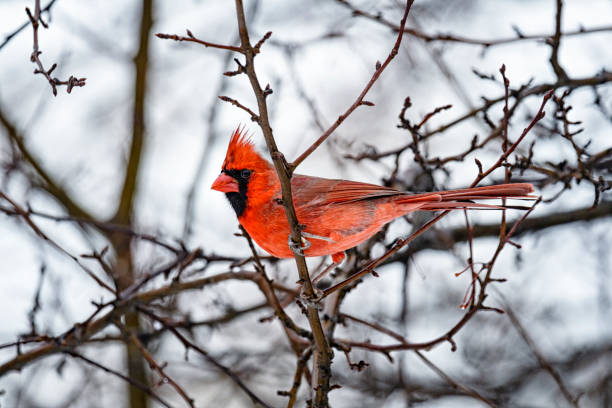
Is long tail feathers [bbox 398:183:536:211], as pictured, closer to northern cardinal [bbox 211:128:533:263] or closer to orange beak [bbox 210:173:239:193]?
northern cardinal [bbox 211:128:533:263]

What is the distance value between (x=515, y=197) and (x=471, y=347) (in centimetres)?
282

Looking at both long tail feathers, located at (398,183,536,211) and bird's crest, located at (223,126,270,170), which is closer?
long tail feathers, located at (398,183,536,211)

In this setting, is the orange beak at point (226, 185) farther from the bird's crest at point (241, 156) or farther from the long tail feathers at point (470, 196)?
the long tail feathers at point (470, 196)

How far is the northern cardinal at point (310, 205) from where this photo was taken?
2850mm

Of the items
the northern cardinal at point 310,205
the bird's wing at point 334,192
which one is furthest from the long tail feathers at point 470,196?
the bird's wing at point 334,192

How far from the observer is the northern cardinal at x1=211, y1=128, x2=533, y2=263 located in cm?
285

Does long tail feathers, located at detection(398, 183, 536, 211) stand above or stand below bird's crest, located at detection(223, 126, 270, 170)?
below

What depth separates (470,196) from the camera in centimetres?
263

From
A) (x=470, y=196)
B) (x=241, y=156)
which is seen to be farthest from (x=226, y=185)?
(x=470, y=196)

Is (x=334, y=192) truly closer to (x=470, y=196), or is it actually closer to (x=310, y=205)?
(x=310, y=205)

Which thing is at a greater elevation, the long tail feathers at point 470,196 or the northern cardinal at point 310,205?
the northern cardinal at point 310,205

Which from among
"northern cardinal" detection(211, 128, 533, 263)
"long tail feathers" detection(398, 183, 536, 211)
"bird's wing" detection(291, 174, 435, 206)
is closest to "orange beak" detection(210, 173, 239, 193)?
"northern cardinal" detection(211, 128, 533, 263)

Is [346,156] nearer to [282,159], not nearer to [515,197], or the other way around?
[515,197]

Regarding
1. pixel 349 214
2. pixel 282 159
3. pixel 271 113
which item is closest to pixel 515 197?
pixel 349 214
